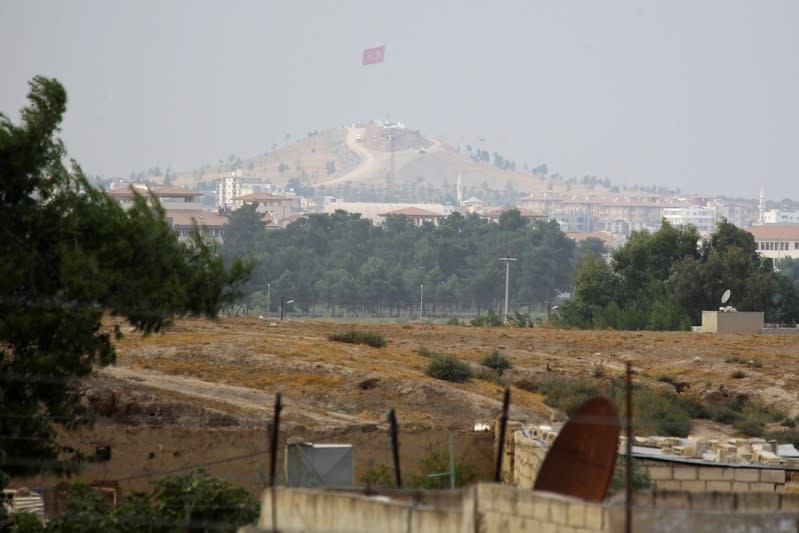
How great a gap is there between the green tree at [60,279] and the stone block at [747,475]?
256 inches

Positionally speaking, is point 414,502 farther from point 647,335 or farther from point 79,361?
point 647,335

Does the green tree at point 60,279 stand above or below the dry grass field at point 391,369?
above

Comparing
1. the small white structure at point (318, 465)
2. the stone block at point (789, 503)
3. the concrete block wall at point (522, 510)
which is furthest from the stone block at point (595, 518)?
the small white structure at point (318, 465)

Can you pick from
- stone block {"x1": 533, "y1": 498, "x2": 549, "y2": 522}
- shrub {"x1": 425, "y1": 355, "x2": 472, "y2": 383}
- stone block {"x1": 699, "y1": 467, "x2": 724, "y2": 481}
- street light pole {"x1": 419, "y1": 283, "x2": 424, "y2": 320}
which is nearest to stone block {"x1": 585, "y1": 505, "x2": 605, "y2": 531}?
stone block {"x1": 533, "y1": 498, "x2": 549, "y2": 522}

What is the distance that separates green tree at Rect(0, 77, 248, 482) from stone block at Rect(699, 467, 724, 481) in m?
6.13

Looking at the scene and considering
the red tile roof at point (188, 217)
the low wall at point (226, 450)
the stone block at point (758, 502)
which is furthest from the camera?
the red tile roof at point (188, 217)

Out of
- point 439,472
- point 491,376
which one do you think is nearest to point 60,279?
point 439,472

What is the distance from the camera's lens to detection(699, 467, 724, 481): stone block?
1895 cm

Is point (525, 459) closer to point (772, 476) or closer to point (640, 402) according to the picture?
point (772, 476)

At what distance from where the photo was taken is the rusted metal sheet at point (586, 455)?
11711mm

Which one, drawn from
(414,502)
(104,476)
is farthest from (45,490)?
(414,502)

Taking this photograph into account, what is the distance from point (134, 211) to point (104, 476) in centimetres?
332

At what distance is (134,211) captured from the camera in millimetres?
20562

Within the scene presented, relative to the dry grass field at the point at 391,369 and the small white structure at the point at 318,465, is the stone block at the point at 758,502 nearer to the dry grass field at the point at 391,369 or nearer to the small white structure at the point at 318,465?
the small white structure at the point at 318,465
